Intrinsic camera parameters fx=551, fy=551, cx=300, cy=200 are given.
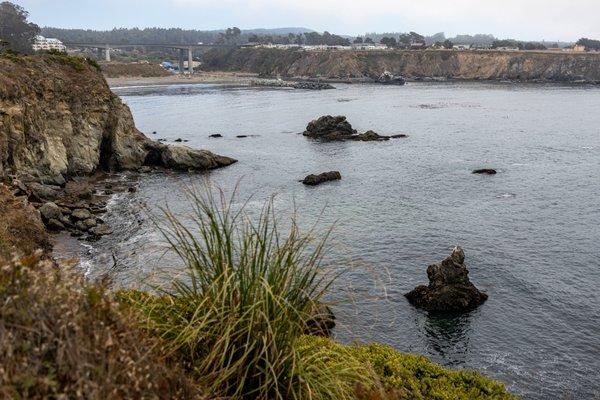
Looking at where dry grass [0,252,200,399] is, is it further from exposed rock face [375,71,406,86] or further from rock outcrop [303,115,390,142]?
exposed rock face [375,71,406,86]

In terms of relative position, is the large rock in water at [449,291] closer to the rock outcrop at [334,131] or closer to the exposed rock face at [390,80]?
the rock outcrop at [334,131]

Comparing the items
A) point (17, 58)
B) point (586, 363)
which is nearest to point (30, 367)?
point (586, 363)

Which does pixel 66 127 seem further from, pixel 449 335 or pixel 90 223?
pixel 449 335

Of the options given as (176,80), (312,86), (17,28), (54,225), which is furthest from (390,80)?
(54,225)

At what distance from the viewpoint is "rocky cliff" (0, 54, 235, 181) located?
43.2 m

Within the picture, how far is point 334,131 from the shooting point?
3083 inches

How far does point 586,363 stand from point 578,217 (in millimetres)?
20682

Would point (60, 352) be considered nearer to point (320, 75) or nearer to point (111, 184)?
point (111, 184)

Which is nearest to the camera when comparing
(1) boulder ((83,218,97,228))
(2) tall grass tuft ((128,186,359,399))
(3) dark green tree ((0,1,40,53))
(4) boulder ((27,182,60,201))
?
(2) tall grass tuft ((128,186,359,399))

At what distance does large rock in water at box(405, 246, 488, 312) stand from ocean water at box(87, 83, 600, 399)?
66 cm

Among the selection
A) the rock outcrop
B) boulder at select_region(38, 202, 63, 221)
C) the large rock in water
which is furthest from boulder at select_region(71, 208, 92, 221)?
the rock outcrop

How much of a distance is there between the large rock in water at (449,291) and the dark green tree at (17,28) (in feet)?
270

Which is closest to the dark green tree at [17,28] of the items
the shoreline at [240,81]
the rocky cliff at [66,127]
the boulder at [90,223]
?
the rocky cliff at [66,127]

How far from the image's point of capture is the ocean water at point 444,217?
2381cm
